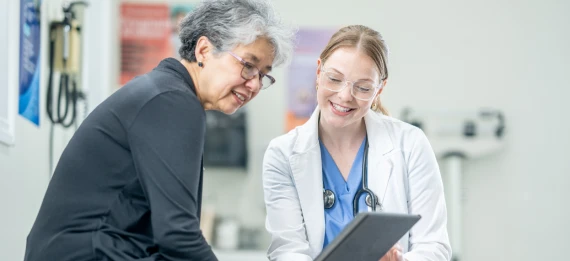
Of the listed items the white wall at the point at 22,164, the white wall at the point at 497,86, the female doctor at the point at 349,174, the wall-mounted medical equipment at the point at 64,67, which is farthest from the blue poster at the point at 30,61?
the white wall at the point at 497,86

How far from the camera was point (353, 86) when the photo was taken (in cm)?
196

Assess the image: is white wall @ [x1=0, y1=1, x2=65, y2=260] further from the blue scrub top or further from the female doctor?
the blue scrub top

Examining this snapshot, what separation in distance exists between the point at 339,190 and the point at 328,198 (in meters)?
0.05

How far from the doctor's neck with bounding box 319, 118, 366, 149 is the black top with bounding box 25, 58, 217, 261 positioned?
72cm

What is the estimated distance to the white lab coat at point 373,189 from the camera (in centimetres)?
196

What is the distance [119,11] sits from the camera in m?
5.02

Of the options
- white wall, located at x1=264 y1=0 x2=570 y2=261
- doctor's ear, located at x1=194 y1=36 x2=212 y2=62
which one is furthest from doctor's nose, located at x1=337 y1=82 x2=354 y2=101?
white wall, located at x1=264 y1=0 x2=570 y2=261

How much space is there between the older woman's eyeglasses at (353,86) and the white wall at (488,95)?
2890 millimetres

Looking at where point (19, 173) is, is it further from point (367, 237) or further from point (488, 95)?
point (488, 95)

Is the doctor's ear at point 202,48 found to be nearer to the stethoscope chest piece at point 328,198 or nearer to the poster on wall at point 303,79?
the stethoscope chest piece at point 328,198

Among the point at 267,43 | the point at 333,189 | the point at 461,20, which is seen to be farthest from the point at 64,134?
the point at 461,20

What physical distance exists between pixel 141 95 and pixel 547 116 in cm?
396

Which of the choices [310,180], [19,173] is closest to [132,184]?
[310,180]

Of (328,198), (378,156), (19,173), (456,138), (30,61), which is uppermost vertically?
(30,61)
